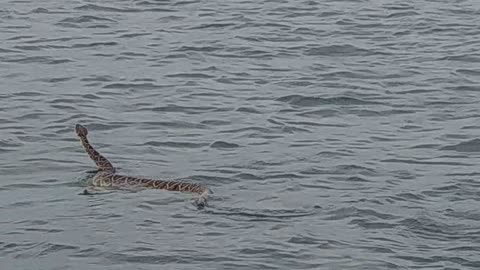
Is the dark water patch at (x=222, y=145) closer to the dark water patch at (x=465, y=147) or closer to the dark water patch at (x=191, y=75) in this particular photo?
the dark water patch at (x=465, y=147)

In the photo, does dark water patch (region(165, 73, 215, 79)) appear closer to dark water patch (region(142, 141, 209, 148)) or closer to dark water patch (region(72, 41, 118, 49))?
dark water patch (region(72, 41, 118, 49))

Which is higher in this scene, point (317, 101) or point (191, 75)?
point (191, 75)

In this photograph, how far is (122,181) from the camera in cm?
1525

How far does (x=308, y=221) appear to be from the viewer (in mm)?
13906

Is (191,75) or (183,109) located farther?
(191,75)

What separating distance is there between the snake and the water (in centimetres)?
11

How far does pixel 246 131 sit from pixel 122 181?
3.10m

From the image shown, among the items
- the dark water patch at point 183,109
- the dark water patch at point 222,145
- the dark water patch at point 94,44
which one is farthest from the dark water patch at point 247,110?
the dark water patch at point 94,44

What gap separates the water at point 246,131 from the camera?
1328 cm

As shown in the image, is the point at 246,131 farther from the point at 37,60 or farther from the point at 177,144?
the point at 37,60

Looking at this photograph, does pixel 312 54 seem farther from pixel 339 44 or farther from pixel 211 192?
pixel 211 192

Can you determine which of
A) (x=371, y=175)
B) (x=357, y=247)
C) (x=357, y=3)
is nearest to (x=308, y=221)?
(x=357, y=247)

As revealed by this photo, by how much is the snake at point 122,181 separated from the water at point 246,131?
11cm

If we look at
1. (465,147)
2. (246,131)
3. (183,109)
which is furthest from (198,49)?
(465,147)
